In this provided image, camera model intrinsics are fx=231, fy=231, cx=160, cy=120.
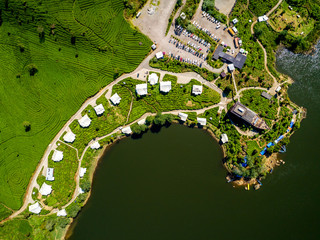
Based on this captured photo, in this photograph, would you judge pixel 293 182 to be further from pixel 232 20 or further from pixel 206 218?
pixel 232 20

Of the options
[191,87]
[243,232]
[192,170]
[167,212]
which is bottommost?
[167,212]

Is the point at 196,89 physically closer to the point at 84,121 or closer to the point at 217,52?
the point at 217,52

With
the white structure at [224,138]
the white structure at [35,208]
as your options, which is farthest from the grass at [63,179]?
the white structure at [224,138]

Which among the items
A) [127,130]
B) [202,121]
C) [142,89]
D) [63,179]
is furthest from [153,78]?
[63,179]

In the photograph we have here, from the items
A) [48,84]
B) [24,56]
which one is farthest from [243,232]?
[24,56]

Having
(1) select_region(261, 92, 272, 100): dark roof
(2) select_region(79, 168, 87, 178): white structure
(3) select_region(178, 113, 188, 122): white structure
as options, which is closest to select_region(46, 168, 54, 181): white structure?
(2) select_region(79, 168, 87, 178): white structure

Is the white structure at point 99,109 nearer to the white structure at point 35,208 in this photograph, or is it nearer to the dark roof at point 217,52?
the white structure at point 35,208
